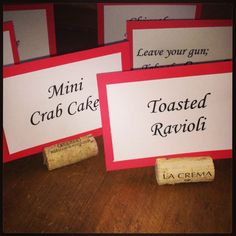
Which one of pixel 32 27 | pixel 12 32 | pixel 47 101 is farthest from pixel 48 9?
pixel 47 101

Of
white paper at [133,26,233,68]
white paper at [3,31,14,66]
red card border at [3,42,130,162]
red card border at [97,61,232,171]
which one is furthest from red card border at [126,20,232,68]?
white paper at [3,31,14,66]

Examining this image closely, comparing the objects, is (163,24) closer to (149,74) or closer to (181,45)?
(181,45)

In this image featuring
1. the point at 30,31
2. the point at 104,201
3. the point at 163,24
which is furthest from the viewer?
the point at 30,31

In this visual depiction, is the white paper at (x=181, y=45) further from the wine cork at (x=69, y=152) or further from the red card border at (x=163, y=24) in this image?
the wine cork at (x=69, y=152)

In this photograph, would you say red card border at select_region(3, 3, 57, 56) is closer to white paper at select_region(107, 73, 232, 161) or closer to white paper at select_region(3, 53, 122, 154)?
white paper at select_region(3, 53, 122, 154)

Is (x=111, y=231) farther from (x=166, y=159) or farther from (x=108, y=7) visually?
(x=108, y=7)

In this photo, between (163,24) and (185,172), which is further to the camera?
(163,24)
